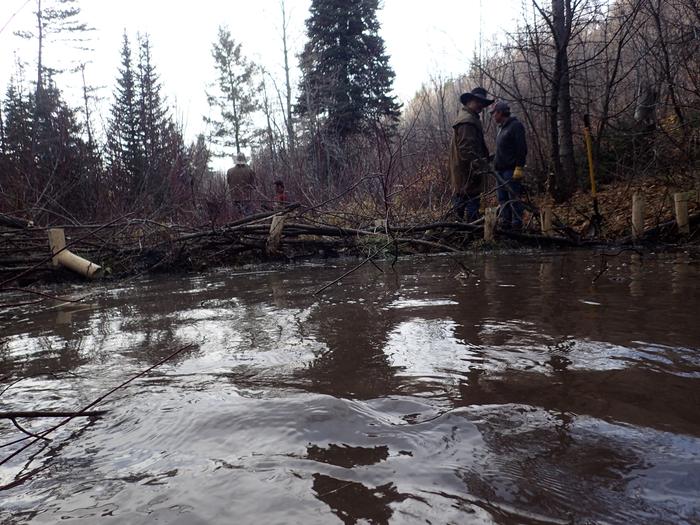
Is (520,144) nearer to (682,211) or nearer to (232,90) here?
(682,211)

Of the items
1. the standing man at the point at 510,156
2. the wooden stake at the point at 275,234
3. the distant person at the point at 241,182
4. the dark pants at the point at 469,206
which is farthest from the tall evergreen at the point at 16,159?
the standing man at the point at 510,156

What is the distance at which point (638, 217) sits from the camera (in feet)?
23.4

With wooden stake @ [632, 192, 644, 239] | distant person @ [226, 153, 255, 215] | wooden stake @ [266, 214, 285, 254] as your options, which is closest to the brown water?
wooden stake @ [632, 192, 644, 239]

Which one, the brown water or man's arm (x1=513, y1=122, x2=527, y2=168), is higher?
man's arm (x1=513, y1=122, x2=527, y2=168)

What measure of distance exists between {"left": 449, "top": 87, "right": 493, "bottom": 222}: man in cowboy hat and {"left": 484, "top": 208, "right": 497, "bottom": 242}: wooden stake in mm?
713

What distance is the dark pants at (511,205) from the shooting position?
7840mm

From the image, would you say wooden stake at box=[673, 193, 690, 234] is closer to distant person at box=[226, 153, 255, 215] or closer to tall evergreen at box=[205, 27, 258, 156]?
distant person at box=[226, 153, 255, 215]

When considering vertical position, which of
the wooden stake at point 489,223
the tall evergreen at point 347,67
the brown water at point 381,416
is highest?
the tall evergreen at point 347,67

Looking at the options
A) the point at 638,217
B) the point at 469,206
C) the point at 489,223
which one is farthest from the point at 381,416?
the point at 469,206

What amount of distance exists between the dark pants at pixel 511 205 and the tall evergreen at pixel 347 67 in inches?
466

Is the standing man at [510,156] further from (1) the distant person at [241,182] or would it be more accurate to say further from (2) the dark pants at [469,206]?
(1) the distant person at [241,182]

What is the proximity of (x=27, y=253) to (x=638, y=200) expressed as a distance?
916 cm

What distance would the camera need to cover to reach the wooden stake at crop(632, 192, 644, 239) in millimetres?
7074

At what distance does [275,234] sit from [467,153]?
3.53m
